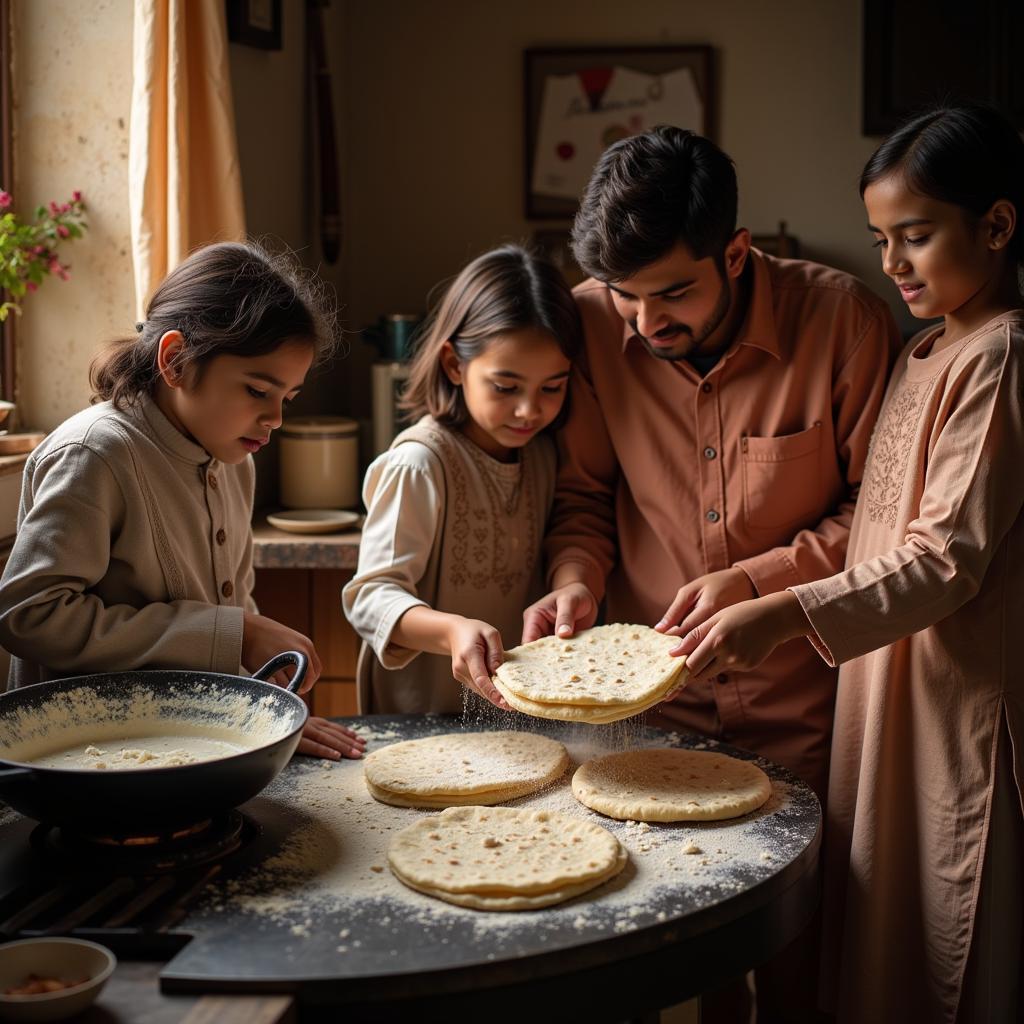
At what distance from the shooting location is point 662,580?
88.9 inches

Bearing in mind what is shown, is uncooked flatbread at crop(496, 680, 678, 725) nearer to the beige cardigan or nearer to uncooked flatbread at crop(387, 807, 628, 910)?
uncooked flatbread at crop(387, 807, 628, 910)

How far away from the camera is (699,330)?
2086mm

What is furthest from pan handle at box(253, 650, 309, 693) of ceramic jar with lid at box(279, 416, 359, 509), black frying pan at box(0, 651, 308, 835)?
ceramic jar with lid at box(279, 416, 359, 509)

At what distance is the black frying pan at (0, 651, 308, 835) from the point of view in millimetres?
1334

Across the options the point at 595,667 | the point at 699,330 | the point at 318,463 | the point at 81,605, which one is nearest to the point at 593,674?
the point at 595,667

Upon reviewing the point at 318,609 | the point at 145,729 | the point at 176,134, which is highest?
the point at 176,134

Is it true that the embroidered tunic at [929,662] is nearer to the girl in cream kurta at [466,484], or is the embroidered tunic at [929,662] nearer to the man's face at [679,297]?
the man's face at [679,297]

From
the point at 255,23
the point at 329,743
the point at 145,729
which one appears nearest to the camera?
the point at 145,729

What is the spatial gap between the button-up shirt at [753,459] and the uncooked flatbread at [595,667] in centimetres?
24

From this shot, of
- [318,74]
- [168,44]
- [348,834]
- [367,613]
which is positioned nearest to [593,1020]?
[348,834]

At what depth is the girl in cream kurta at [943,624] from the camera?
1.77m

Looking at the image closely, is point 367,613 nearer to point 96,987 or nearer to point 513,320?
point 513,320

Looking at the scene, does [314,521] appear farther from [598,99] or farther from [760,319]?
[598,99]

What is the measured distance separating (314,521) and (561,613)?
124cm
